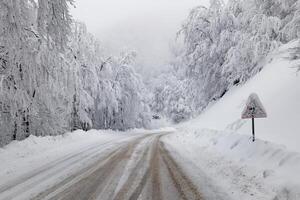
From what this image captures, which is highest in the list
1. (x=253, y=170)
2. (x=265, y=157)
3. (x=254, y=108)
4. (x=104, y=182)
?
(x=254, y=108)

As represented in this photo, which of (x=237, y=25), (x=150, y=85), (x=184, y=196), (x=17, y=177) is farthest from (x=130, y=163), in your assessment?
(x=150, y=85)

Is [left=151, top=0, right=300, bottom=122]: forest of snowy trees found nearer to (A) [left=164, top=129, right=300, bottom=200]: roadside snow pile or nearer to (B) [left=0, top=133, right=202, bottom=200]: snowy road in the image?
(A) [left=164, top=129, right=300, bottom=200]: roadside snow pile

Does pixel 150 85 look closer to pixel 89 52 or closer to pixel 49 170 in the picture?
pixel 89 52

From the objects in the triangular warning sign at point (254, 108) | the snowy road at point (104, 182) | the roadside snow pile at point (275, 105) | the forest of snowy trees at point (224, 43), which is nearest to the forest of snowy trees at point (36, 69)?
the snowy road at point (104, 182)

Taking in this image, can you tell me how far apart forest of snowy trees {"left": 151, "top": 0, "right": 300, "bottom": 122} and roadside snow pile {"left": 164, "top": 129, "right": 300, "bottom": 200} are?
9.54 meters

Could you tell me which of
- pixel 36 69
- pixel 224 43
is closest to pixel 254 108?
pixel 36 69

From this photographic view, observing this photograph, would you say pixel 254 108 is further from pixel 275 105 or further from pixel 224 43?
pixel 224 43

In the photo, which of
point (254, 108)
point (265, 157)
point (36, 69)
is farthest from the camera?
point (36, 69)

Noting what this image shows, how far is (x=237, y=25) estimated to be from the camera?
26938 mm

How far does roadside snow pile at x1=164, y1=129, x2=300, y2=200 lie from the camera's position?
6.49 metres

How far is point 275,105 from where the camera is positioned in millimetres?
14883

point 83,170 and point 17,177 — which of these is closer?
point 17,177

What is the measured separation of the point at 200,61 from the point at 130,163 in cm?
1999

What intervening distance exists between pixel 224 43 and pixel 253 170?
20.1 metres
